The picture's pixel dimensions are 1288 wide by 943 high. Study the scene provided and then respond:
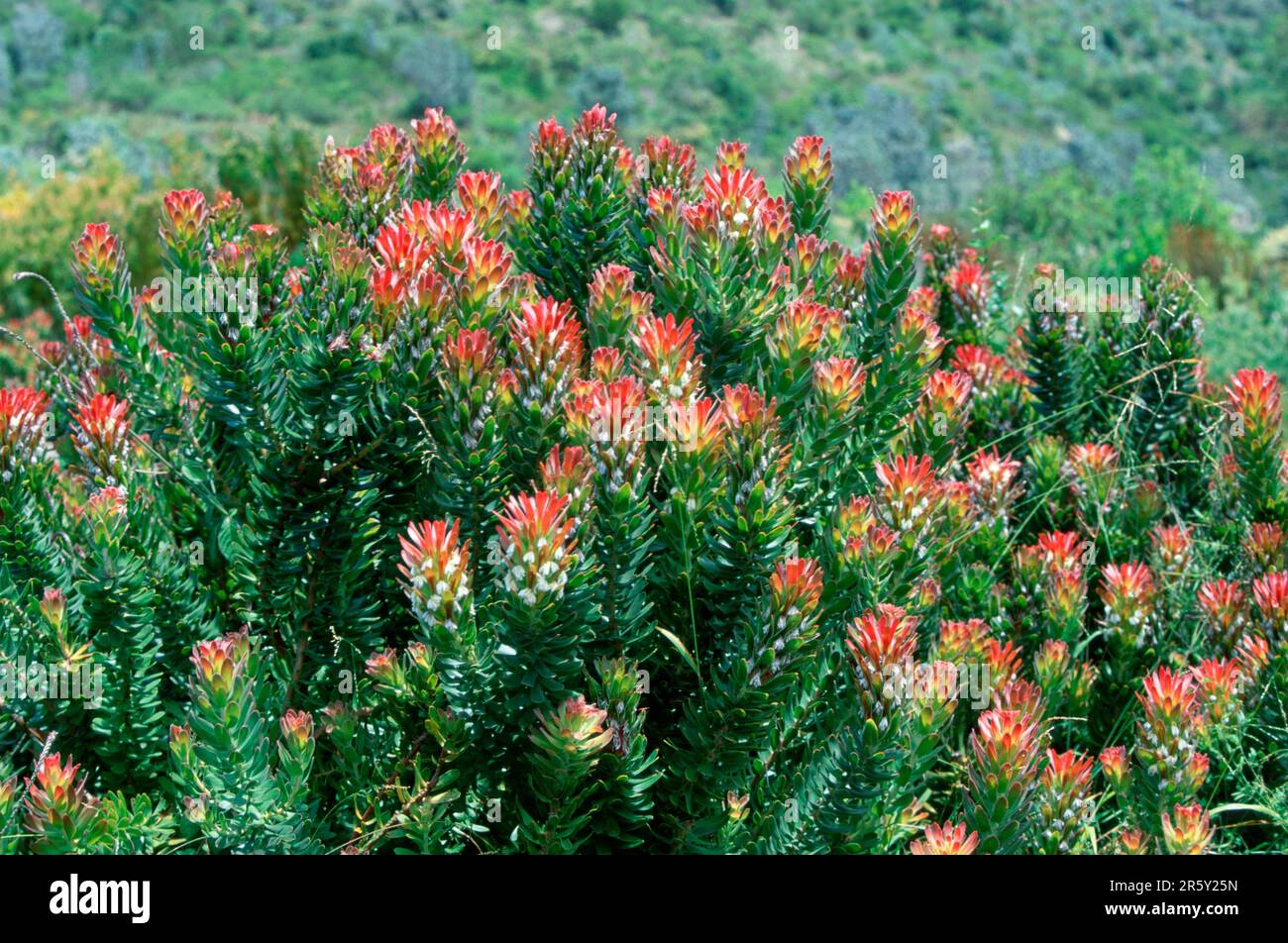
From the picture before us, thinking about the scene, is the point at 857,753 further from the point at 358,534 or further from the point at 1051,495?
the point at 1051,495

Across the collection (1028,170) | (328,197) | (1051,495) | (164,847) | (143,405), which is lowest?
(1028,170)

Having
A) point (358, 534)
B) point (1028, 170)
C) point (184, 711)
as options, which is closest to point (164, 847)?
point (184, 711)

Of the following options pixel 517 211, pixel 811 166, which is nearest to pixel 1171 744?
pixel 811 166

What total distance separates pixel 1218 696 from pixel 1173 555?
2.36 feet

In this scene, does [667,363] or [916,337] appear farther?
[916,337]

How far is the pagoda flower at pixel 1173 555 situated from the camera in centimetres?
344

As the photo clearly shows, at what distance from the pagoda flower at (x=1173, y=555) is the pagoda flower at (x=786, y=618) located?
1.49 meters

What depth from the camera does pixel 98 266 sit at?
2977mm

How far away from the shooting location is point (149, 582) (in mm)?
2773

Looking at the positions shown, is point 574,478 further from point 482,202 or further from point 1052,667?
point 1052,667

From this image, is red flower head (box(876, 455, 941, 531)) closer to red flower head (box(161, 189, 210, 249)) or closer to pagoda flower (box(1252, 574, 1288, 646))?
pagoda flower (box(1252, 574, 1288, 646))

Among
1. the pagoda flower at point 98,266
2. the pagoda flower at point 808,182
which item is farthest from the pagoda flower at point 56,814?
the pagoda flower at point 808,182

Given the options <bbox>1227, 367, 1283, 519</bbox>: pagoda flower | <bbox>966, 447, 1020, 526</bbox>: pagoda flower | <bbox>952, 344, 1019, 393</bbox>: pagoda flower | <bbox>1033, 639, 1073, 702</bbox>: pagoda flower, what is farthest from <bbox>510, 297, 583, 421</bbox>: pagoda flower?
<bbox>1227, 367, 1283, 519</bbox>: pagoda flower
